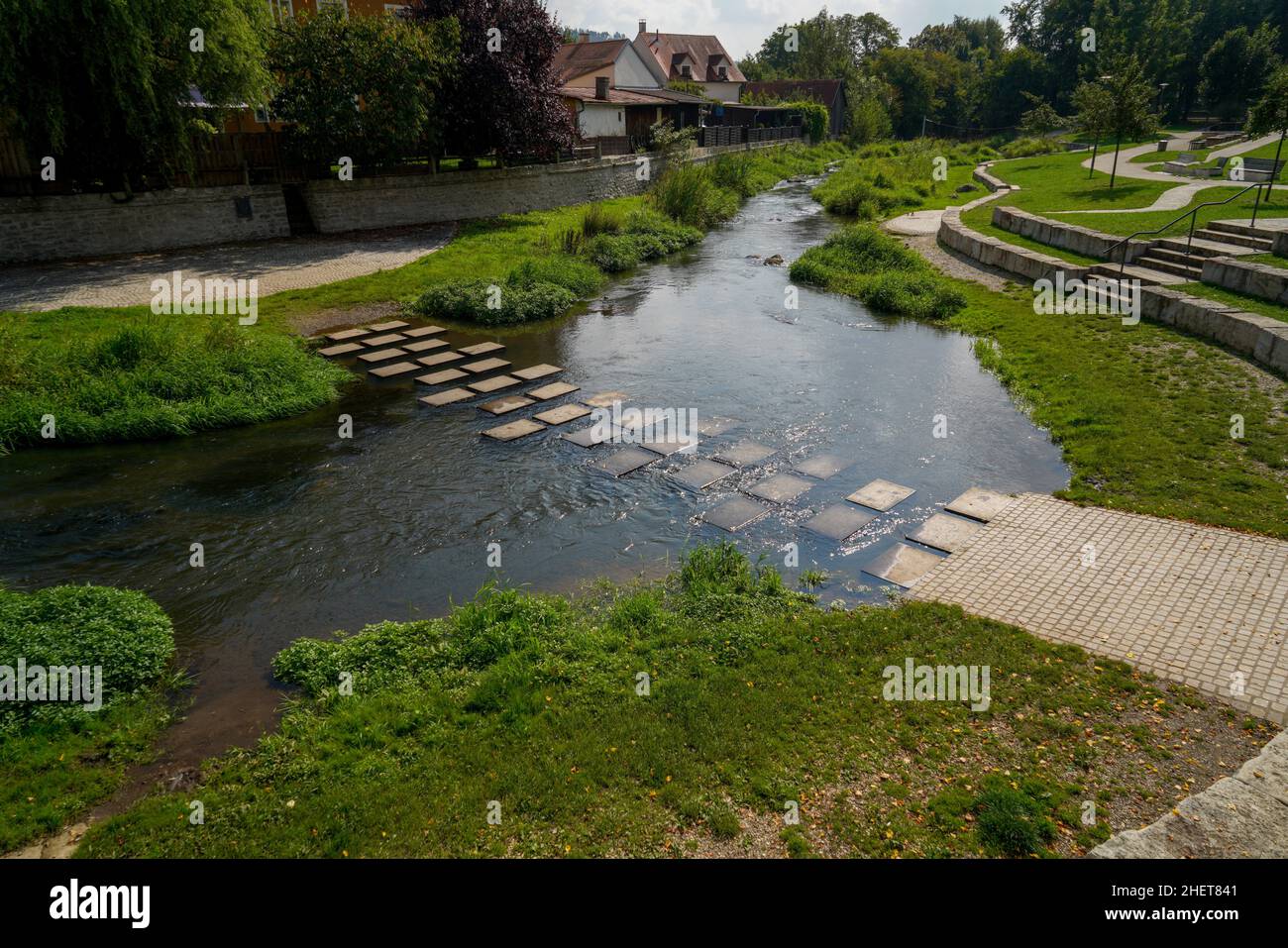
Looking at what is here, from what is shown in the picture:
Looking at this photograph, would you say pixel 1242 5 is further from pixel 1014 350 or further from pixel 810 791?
pixel 810 791

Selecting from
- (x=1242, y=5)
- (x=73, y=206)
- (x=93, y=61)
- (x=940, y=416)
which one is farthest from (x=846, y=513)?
(x=1242, y=5)

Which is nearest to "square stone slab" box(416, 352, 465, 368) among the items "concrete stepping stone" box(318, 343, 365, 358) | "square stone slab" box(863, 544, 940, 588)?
"concrete stepping stone" box(318, 343, 365, 358)

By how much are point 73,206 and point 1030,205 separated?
28132mm

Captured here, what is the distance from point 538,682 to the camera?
602cm

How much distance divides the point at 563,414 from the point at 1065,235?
1566 centimetres

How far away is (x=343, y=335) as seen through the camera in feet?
49.7

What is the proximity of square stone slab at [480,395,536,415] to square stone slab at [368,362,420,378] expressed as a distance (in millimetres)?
2220

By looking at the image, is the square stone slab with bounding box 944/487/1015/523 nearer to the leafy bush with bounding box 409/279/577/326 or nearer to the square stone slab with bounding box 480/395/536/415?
the square stone slab with bounding box 480/395/536/415

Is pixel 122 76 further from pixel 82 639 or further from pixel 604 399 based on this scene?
pixel 82 639

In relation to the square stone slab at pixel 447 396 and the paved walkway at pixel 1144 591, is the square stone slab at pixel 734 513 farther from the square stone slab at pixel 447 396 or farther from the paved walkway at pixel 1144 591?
the square stone slab at pixel 447 396

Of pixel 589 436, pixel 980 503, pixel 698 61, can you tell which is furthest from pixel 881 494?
pixel 698 61

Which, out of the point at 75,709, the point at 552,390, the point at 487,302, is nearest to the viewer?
the point at 75,709

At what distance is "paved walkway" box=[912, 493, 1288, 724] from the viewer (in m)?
6.11

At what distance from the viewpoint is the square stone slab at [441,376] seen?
13000 mm
